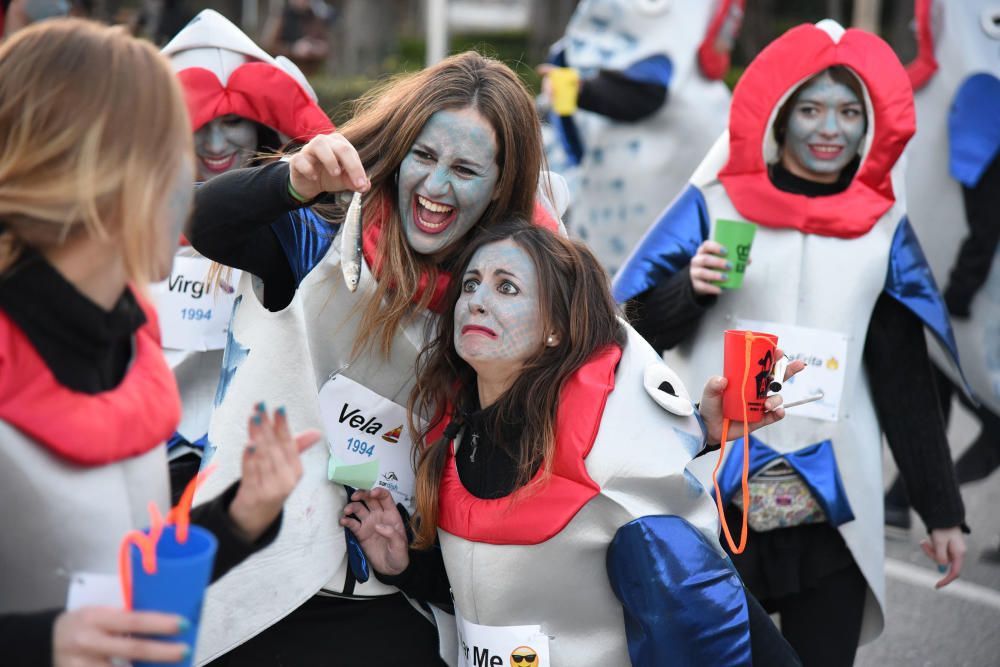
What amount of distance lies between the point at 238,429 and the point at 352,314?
Answer: 0.34 meters

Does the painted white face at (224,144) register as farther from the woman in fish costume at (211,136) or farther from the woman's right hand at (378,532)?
the woman's right hand at (378,532)

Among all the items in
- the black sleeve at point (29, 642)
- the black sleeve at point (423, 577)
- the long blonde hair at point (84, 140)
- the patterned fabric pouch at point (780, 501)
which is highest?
the long blonde hair at point (84, 140)

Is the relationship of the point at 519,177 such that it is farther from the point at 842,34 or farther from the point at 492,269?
the point at 842,34

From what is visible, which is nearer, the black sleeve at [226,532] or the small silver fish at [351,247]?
the black sleeve at [226,532]

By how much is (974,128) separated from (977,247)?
52 cm

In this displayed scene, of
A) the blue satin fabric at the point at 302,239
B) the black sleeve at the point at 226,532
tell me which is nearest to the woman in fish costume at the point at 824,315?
the blue satin fabric at the point at 302,239

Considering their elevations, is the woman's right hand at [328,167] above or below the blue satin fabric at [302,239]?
above

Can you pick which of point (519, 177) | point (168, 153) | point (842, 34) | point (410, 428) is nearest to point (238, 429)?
point (410, 428)

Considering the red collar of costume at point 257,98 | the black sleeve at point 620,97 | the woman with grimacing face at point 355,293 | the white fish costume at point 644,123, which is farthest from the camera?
the white fish costume at point 644,123

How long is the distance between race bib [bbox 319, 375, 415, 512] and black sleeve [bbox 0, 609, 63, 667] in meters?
1.12

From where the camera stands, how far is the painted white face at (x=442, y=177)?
284 centimetres

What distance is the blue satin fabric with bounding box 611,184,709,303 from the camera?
3.75 meters

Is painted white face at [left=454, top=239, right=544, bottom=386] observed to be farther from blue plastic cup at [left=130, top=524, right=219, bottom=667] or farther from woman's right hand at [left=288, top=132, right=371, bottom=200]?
blue plastic cup at [left=130, top=524, right=219, bottom=667]

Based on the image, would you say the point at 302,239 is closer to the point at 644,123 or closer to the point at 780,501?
the point at 780,501
